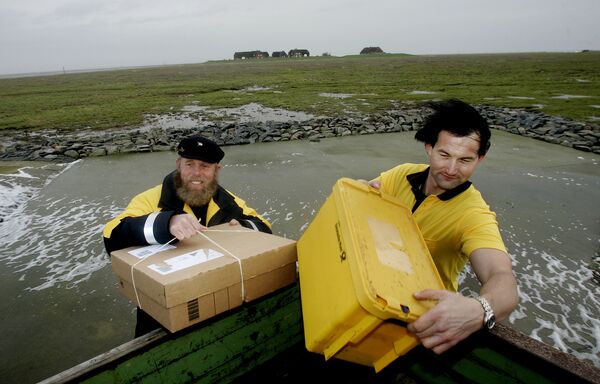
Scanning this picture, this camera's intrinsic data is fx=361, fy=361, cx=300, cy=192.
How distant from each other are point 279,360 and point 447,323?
69.0 inches

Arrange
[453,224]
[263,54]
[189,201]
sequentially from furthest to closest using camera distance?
[263,54] < [189,201] < [453,224]

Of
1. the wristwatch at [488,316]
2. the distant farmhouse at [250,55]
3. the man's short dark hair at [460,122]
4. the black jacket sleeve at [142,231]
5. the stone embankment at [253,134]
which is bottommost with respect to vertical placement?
the stone embankment at [253,134]

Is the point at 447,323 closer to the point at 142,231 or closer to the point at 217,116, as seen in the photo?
the point at 142,231

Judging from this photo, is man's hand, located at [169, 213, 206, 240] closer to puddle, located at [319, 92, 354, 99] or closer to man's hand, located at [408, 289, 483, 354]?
man's hand, located at [408, 289, 483, 354]

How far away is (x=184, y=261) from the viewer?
2.08 meters

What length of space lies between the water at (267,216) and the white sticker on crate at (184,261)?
256 centimetres

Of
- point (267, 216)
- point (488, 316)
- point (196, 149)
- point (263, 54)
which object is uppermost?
point (263, 54)

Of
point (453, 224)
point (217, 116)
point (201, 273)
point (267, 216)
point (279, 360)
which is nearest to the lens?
point (201, 273)

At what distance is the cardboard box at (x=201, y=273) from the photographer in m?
1.93

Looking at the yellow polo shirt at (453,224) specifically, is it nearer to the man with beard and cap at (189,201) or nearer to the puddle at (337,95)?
the man with beard and cap at (189,201)

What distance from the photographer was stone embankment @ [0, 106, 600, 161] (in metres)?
12.0

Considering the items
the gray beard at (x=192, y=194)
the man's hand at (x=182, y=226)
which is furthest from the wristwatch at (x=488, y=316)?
the gray beard at (x=192, y=194)

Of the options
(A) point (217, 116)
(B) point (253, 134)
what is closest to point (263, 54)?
(A) point (217, 116)

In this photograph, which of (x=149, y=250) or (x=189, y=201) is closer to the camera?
(x=149, y=250)
